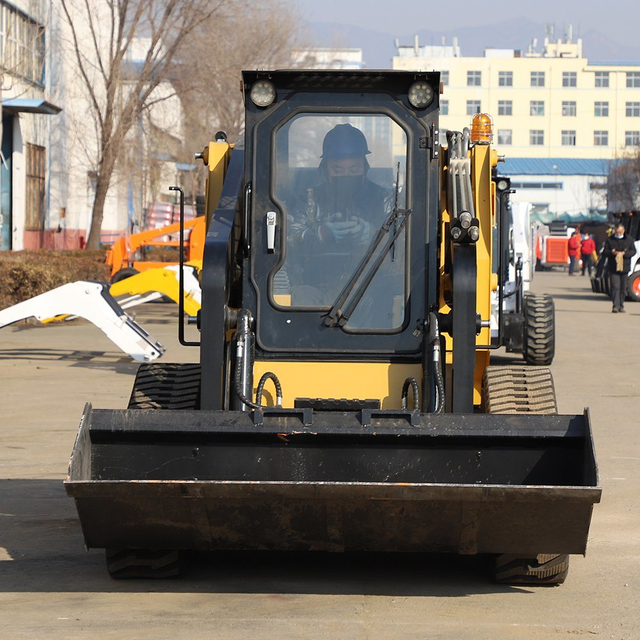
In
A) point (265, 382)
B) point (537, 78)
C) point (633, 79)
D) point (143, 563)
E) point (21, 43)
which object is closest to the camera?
point (143, 563)

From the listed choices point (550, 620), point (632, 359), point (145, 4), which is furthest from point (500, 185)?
point (145, 4)

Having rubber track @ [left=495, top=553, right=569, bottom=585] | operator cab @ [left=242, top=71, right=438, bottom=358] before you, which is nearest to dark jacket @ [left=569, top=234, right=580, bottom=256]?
operator cab @ [left=242, top=71, right=438, bottom=358]

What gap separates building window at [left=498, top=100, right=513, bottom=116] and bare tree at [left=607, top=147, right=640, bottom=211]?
24543 mm

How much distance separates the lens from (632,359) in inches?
730

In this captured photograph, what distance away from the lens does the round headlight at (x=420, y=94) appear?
22.3ft

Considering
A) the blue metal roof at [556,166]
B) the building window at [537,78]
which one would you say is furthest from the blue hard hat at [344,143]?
the building window at [537,78]

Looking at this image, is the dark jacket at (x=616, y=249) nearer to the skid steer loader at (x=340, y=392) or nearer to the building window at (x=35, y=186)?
the building window at (x=35, y=186)

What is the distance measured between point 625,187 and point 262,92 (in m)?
90.4

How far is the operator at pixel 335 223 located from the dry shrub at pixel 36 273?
16.4m

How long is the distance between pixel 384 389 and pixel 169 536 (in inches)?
61.0

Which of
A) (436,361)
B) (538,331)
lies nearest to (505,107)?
(538,331)

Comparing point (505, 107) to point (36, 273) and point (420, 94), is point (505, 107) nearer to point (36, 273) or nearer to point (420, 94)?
point (36, 273)

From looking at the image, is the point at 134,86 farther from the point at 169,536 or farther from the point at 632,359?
the point at 169,536

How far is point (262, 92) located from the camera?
269 inches
